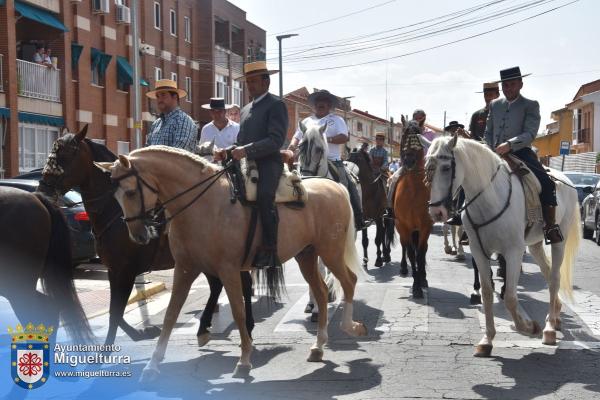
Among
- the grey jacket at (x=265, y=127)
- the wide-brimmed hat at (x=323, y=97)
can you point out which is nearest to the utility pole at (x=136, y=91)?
the wide-brimmed hat at (x=323, y=97)

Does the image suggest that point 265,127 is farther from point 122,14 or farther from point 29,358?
point 122,14

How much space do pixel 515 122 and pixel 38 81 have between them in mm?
21445

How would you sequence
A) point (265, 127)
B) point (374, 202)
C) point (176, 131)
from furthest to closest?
point (374, 202) → point (176, 131) → point (265, 127)

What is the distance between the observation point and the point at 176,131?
8242mm

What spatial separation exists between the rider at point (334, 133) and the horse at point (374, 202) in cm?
405

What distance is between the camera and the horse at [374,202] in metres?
14.4

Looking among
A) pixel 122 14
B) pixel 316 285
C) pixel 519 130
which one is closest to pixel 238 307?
pixel 316 285

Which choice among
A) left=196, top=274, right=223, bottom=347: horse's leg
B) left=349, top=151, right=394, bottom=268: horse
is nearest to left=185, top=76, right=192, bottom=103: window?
left=349, top=151, right=394, bottom=268: horse

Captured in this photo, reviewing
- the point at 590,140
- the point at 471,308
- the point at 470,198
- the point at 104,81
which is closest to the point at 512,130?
the point at 470,198

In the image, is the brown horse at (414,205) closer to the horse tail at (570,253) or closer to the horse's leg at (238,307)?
the horse tail at (570,253)

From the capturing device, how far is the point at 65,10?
2708cm

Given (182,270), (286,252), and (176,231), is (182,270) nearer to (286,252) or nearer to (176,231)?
(176,231)

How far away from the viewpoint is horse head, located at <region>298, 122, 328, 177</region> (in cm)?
905

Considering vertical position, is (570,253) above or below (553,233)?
below
